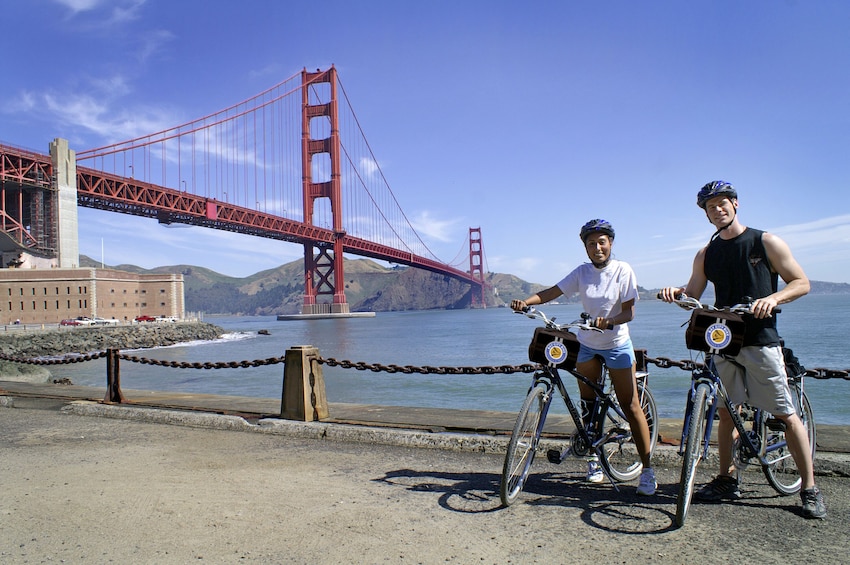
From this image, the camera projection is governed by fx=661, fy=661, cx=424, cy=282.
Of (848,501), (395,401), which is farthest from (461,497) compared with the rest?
(395,401)

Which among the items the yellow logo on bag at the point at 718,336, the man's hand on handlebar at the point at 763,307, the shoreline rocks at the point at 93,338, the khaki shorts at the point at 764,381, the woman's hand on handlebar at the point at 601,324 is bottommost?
the shoreline rocks at the point at 93,338

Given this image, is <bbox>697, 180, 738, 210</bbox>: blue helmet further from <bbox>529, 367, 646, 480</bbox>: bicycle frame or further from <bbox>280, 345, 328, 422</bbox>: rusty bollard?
<bbox>280, 345, 328, 422</bbox>: rusty bollard

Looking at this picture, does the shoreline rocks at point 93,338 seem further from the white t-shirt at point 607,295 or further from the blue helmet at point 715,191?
the blue helmet at point 715,191

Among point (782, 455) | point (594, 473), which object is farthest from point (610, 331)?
point (782, 455)

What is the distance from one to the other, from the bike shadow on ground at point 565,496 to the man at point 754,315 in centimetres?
31

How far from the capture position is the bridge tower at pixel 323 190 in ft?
220

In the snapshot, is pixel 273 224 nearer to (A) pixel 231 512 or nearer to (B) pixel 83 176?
(B) pixel 83 176

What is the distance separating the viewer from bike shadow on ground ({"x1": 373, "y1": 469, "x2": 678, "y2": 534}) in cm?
289

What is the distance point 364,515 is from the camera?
3070 mm

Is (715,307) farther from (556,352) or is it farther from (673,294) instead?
(556,352)

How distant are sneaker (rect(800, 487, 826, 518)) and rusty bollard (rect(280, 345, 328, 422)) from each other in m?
3.62

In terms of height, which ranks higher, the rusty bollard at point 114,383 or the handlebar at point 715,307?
the handlebar at point 715,307

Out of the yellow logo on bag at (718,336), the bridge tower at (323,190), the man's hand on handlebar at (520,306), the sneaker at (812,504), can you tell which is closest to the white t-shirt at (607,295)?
the man's hand on handlebar at (520,306)

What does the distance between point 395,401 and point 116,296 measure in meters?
49.7
